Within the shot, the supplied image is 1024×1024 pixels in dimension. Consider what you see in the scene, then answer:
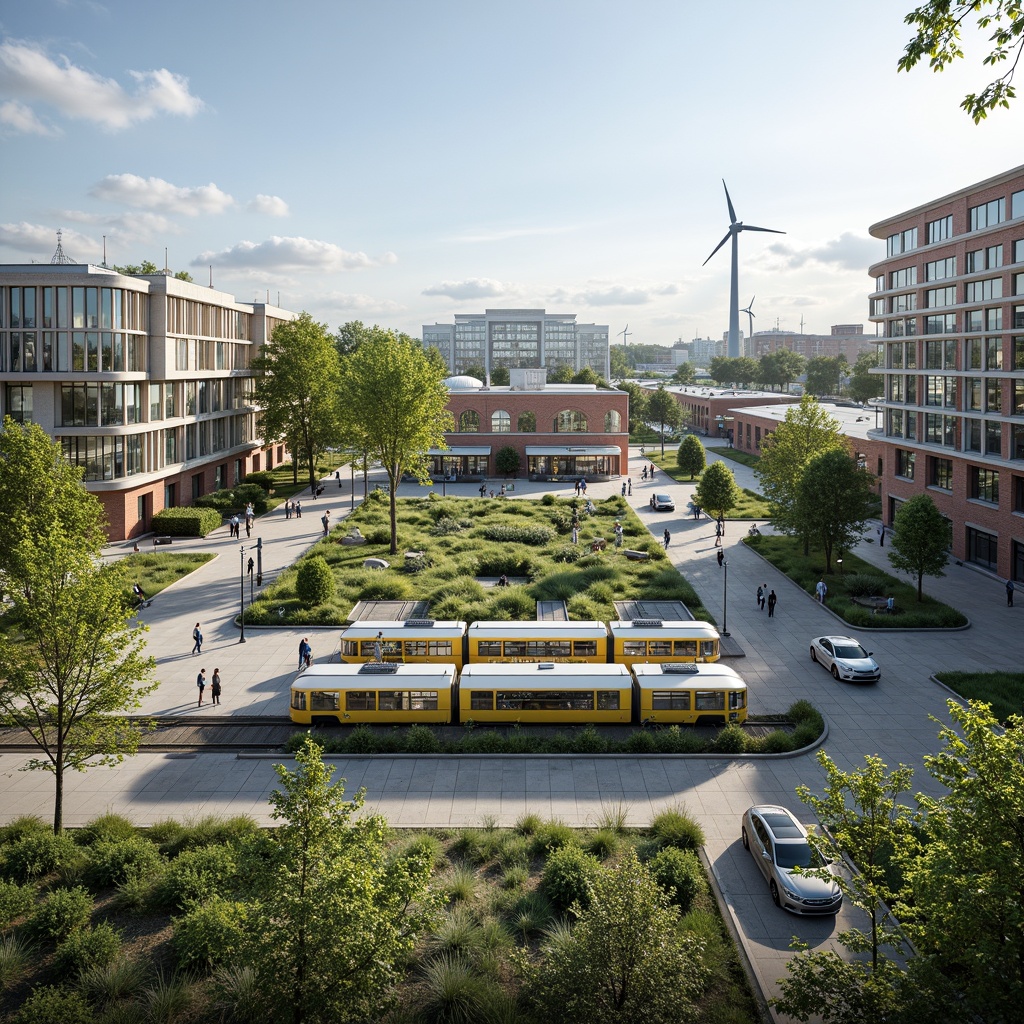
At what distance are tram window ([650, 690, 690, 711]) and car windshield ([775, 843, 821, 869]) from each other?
8320 millimetres

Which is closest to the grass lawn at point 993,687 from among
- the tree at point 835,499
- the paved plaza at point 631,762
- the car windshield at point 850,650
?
the paved plaza at point 631,762

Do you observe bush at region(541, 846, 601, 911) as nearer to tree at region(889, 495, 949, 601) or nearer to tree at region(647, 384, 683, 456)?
tree at region(889, 495, 949, 601)

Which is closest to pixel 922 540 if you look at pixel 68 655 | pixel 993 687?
pixel 993 687

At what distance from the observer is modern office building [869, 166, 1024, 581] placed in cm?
4106

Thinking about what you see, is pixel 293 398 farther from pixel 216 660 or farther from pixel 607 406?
pixel 216 660

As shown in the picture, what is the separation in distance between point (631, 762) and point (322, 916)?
1405 centimetres

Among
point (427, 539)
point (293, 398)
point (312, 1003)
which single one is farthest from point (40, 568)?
point (293, 398)

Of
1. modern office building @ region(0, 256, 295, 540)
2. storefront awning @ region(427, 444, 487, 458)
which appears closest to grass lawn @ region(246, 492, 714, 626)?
modern office building @ region(0, 256, 295, 540)

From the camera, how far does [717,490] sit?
56.1 m

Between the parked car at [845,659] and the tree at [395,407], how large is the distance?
25.4m

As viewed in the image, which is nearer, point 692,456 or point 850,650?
point 850,650

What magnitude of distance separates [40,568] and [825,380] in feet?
503

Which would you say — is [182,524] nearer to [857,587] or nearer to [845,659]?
[857,587]

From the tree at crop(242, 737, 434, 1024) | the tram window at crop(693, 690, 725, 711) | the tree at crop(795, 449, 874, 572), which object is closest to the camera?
the tree at crop(242, 737, 434, 1024)
